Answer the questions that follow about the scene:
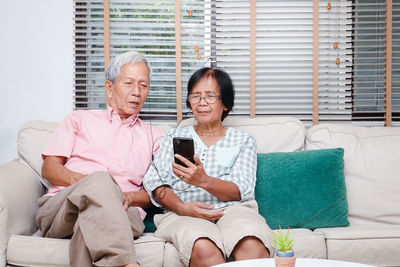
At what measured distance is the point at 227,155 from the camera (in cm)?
220

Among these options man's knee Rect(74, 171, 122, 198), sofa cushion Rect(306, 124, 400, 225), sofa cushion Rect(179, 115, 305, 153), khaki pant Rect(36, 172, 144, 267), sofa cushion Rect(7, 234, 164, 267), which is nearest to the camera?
khaki pant Rect(36, 172, 144, 267)

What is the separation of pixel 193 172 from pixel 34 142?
1.04 m

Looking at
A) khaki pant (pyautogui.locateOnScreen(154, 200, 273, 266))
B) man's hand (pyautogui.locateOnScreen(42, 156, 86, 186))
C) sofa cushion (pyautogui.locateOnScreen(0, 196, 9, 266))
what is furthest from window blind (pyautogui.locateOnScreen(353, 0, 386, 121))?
sofa cushion (pyautogui.locateOnScreen(0, 196, 9, 266))

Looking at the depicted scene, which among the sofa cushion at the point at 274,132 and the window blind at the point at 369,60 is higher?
the window blind at the point at 369,60

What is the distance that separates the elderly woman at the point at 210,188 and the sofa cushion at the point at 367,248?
15.1 inches

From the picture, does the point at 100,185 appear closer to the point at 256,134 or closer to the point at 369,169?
the point at 256,134

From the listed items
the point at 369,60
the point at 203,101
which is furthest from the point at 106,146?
the point at 369,60

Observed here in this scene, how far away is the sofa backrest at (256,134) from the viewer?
2.38m

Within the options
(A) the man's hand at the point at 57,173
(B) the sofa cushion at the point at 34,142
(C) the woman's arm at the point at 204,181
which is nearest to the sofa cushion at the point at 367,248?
(C) the woman's arm at the point at 204,181

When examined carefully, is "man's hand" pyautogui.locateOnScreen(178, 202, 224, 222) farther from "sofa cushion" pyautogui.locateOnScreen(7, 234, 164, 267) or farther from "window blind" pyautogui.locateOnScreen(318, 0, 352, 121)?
"window blind" pyautogui.locateOnScreen(318, 0, 352, 121)

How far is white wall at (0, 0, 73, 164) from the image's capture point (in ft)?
9.46

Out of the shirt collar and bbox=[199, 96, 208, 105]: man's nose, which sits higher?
bbox=[199, 96, 208, 105]: man's nose

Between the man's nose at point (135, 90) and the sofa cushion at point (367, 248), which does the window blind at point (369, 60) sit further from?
the man's nose at point (135, 90)

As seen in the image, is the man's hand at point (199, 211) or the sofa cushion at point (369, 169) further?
the sofa cushion at point (369, 169)
